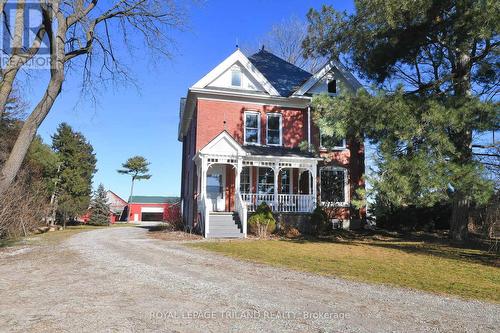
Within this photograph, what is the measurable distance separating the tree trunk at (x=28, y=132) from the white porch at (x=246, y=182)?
8.95m

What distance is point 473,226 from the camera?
1822 cm

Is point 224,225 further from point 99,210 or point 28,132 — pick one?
point 99,210

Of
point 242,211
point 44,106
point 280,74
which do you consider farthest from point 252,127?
point 44,106

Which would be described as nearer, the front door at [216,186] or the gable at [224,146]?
the gable at [224,146]

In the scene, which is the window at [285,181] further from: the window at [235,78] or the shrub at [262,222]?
the window at [235,78]

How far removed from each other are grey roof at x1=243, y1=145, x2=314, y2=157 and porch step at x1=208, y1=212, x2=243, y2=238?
328cm

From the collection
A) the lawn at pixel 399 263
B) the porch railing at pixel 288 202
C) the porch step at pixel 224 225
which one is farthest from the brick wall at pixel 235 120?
the lawn at pixel 399 263

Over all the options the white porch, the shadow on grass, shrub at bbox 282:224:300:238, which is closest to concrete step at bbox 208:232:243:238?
the white porch

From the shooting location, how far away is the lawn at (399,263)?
282 inches

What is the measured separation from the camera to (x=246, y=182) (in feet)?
65.5

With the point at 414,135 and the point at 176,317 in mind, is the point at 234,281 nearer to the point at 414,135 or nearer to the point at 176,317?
the point at 176,317

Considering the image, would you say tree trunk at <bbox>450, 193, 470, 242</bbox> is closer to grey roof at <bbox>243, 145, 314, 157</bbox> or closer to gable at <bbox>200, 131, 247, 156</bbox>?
grey roof at <bbox>243, 145, 314, 157</bbox>

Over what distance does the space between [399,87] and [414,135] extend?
183 cm

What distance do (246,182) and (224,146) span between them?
9.40 feet
